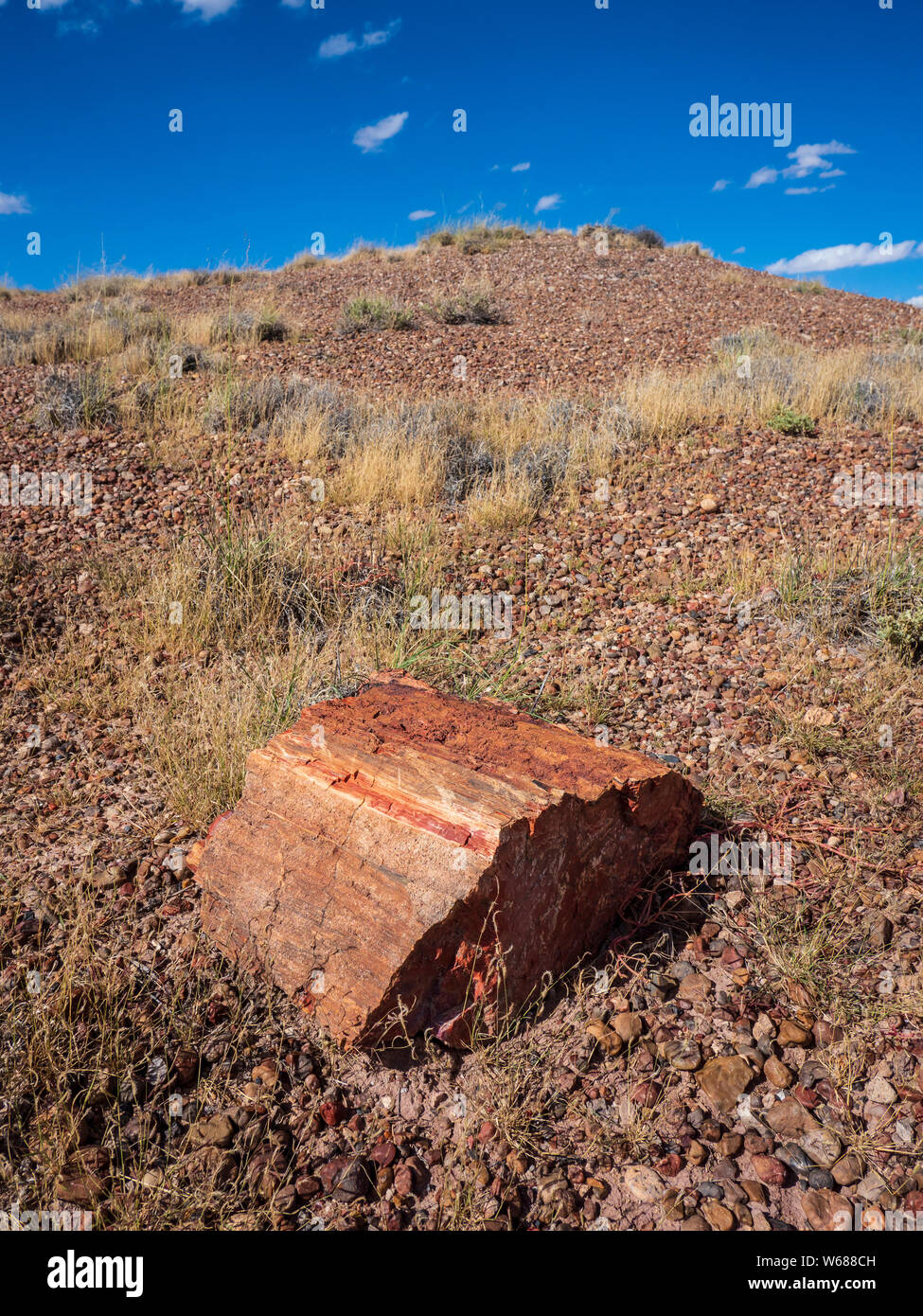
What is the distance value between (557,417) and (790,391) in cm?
243

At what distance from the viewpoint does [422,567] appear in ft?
15.4

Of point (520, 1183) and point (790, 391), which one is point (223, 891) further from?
point (790, 391)

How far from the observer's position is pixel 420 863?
207cm

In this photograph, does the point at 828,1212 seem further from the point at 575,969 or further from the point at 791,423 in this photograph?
the point at 791,423

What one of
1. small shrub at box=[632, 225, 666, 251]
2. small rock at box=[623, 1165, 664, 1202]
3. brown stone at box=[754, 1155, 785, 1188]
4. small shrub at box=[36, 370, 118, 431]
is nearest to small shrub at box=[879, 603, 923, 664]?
brown stone at box=[754, 1155, 785, 1188]

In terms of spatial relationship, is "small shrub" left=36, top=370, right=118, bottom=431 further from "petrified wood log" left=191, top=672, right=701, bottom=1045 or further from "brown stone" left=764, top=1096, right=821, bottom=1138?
"brown stone" left=764, top=1096, right=821, bottom=1138

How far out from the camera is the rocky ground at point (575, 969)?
184 cm

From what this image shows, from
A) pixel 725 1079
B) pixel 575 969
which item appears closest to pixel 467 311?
pixel 575 969

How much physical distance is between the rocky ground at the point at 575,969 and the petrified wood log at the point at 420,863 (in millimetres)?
149

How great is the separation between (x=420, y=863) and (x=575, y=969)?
0.73 meters

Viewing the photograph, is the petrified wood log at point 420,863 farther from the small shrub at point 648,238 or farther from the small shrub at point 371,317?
→ the small shrub at point 648,238

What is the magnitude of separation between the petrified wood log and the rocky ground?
0.15m

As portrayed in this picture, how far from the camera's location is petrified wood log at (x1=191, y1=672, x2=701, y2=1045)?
206 centimetres

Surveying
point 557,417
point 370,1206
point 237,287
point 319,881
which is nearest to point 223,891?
point 319,881
